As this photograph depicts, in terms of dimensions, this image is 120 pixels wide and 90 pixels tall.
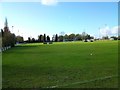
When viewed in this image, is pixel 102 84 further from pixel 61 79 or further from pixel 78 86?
pixel 61 79

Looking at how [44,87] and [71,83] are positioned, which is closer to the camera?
[44,87]

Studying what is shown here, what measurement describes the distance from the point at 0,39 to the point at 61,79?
174ft

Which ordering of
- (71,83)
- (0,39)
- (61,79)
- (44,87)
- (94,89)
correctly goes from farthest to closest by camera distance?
(0,39) < (61,79) < (71,83) < (44,87) < (94,89)

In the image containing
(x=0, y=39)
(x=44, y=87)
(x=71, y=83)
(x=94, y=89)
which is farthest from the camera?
(x=0, y=39)

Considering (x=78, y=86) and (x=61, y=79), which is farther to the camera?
(x=61, y=79)

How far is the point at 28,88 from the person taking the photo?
11680 mm

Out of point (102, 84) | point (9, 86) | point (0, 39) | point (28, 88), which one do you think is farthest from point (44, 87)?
point (0, 39)

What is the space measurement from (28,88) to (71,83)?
71.3 inches

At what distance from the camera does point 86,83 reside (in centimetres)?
1251

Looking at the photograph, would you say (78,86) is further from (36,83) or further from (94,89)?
(36,83)

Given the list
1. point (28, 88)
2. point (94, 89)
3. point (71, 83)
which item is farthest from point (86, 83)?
point (28, 88)

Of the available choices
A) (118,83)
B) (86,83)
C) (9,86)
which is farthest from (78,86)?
(9,86)

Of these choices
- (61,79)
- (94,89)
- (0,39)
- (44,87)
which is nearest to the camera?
(94,89)

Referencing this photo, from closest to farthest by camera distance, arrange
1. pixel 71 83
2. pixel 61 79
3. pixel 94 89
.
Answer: pixel 94 89 < pixel 71 83 < pixel 61 79
